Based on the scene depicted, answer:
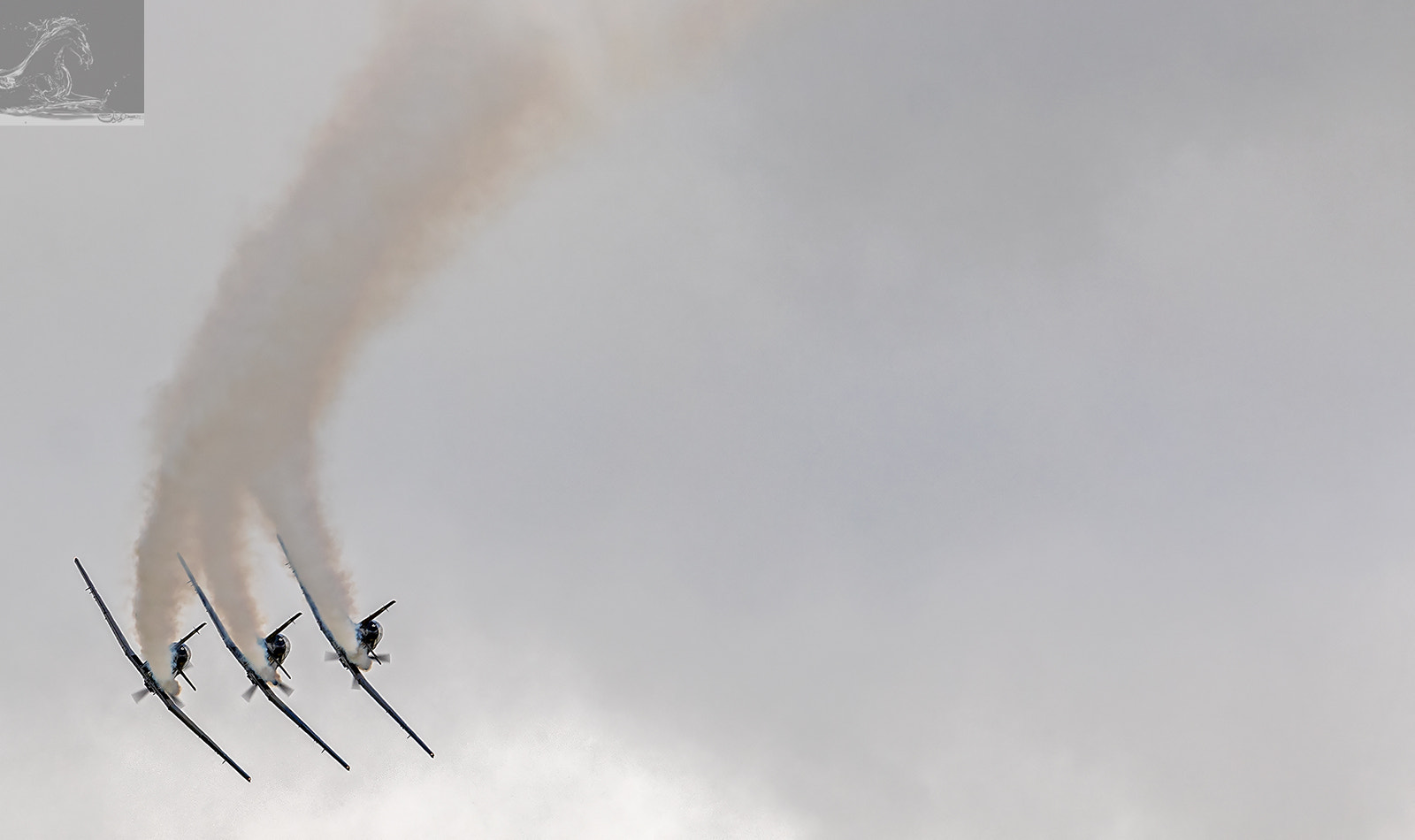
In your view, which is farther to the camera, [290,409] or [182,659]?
[182,659]

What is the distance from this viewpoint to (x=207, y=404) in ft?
136

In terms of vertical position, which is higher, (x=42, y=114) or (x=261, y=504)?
(x=42, y=114)

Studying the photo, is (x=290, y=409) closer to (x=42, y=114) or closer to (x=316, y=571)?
(x=316, y=571)

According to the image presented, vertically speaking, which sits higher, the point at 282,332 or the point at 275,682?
the point at 282,332

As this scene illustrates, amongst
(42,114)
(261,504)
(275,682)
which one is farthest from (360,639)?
(42,114)

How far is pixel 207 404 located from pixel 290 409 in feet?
9.89

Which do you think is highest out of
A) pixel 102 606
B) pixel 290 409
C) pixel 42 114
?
pixel 42 114

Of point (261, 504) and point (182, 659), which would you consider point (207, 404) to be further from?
point (182, 659)

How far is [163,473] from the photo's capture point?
44.0 metres

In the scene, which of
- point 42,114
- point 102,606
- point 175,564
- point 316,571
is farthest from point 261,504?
point 42,114

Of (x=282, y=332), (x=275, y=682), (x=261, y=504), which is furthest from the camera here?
(x=275, y=682)

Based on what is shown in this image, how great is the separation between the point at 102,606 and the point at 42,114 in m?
22.9

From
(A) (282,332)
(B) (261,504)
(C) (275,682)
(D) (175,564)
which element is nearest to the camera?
(A) (282,332)

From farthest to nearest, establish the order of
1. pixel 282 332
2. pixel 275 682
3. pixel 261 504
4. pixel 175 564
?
pixel 275 682, pixel 175 564, pixel 261 504, pixel 282 332
